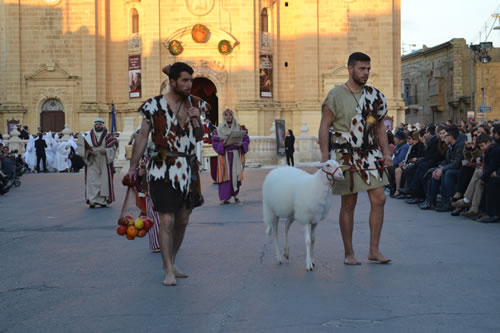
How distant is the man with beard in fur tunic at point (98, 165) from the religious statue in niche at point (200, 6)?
2757 cm

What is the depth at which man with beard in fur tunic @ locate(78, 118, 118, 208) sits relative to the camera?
1590cm

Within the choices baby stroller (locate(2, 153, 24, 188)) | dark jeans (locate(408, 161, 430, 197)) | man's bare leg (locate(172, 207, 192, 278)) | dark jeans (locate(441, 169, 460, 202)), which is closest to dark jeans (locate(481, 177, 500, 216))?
dark jeans (locate(441, 169, 460, 202))

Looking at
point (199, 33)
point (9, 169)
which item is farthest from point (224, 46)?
point (9, 169)

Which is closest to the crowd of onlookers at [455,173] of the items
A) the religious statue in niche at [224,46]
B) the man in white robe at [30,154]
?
the man in white robe at [30,154]

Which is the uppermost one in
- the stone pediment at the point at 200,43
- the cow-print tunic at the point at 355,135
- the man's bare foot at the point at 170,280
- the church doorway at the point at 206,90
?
the stone pediment at the point at 200,43

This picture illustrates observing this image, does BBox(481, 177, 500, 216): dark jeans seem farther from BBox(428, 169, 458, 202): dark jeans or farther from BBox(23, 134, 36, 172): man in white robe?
BBox(23, 134, 36, 172): man in white robe

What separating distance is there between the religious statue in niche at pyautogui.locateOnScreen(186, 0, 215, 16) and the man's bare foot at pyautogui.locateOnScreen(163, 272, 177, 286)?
36.5 m

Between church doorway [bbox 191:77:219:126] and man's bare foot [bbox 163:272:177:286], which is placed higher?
church doorway [bbox 191:77:219:126]

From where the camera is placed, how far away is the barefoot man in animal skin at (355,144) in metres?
8.12

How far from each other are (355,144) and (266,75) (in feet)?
116

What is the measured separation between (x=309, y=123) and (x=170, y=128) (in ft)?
118

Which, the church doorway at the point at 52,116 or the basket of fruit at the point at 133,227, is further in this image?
the church doorway at the point at 52,116

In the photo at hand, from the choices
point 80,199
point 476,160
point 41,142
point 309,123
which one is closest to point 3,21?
point 41,142

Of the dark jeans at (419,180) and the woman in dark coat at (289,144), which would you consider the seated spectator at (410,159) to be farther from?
the woman in dark coat at (289,144)
